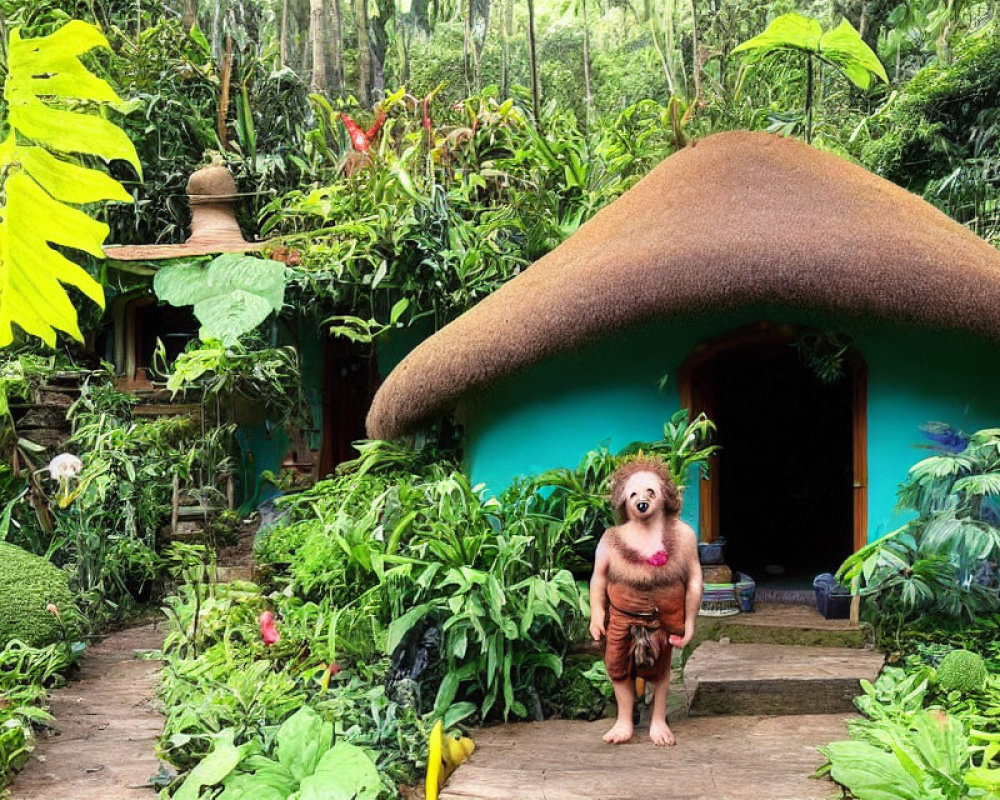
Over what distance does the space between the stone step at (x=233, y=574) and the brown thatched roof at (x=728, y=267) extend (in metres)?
1.91

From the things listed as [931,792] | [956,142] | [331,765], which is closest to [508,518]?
[331,765]

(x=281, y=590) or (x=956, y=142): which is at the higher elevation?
(x=956, y=142)

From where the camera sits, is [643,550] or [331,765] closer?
[331,765]

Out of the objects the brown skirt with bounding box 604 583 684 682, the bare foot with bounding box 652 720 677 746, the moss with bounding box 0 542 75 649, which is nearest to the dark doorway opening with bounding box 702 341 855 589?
the bare foot with bounding box 652 720 677 746

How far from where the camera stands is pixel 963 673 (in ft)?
14.8

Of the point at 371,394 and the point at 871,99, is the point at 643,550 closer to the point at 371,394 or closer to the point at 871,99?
the point at 371,394

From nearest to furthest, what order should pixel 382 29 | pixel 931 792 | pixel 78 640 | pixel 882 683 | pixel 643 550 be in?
1. pixel 931 792
2. pixel 643 550
3. pixel 882 683
4. pixel 78 640
5. pixel 382 29

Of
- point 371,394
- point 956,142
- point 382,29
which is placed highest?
point 382,29

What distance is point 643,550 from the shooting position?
437 cm

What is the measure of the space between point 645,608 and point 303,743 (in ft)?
4.89

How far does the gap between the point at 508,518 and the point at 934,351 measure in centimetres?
257

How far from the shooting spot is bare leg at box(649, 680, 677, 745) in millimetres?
4449

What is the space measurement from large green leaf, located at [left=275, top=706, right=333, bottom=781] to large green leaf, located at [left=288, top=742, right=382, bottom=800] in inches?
2.2

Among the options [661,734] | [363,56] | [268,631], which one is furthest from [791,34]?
[363,56]
